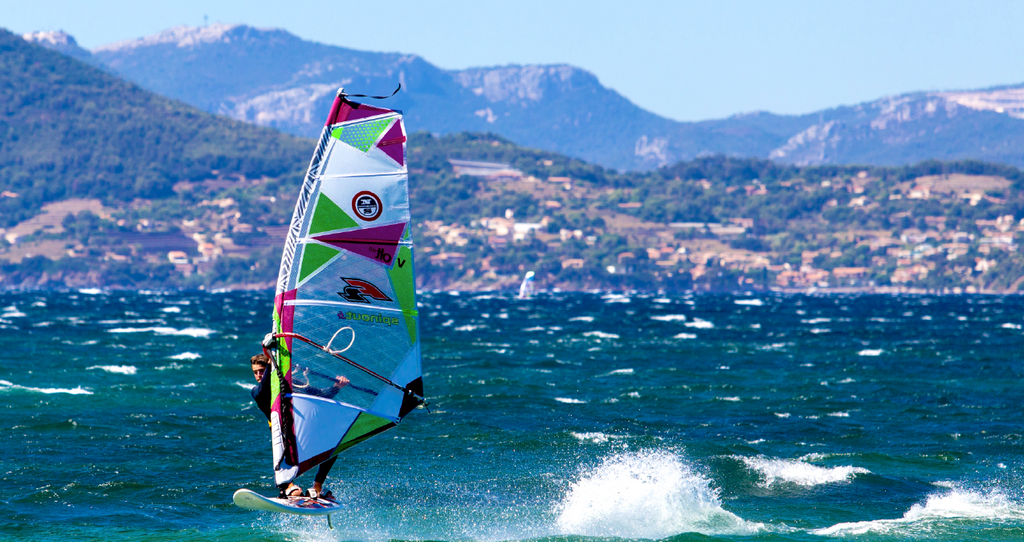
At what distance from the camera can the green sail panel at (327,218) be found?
14.9m

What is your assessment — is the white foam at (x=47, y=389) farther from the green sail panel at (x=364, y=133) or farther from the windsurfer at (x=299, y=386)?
the green sail panel at (x=364, y=133)

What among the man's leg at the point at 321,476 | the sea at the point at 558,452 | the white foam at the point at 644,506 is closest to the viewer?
the man's leg at the point at 321,476

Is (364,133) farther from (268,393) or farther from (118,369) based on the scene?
(118,369)

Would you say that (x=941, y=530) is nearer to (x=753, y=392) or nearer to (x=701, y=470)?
(x=701, y=470)

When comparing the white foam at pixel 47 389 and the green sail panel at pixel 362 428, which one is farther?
the white foam at pixel 47 389

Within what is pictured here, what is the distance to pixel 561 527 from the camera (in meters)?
19.2

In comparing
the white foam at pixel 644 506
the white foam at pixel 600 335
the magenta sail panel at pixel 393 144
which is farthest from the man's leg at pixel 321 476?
the white foam at pixel 600 335

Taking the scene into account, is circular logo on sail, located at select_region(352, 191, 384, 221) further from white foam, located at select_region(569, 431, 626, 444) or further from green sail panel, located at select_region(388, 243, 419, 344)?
white foam, located at select_region(569, 431, 626, 444)

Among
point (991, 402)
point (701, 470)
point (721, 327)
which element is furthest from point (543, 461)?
point (721, 327)

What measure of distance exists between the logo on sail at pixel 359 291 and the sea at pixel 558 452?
15.7 feet

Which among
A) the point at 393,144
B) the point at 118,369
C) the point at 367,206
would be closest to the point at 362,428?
the point at 367,206

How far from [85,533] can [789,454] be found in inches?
590

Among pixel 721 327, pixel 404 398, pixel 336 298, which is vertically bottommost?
pixel 721 327

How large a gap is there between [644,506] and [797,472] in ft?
17.6
